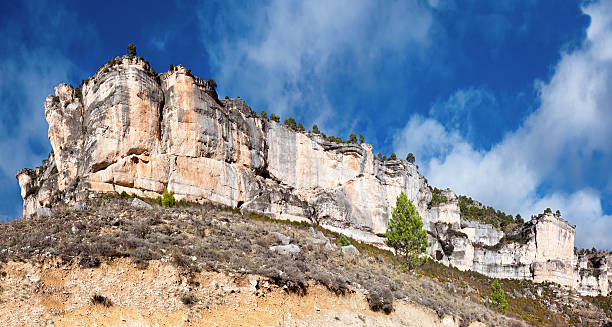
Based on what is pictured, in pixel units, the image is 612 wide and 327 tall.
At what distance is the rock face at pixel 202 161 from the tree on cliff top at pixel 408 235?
78.9ft

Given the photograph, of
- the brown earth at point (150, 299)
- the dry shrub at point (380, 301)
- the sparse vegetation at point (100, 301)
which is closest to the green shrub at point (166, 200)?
the brown earth at point (150, 299)

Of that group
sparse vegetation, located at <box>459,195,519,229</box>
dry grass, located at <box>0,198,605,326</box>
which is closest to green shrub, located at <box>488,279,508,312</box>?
dry grass, located at <box>0,198,605,326</box>

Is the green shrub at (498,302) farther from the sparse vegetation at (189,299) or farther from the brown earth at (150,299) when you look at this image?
the sparse vegetation at (189,299)

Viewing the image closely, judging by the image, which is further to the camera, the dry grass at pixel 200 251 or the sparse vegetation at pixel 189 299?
the dry grass at pixel 200 251

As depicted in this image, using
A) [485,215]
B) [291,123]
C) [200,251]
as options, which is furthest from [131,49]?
[485,215]

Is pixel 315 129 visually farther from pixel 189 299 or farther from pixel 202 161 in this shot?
pixel 189 299

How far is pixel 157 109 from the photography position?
183 feet

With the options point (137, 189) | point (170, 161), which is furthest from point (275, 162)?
point (137, 189)

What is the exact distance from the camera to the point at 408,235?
133 ft

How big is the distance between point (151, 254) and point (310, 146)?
199 feet

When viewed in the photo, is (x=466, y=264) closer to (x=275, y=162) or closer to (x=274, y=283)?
(x=275, y=162)

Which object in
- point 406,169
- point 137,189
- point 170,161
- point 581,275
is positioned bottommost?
point 581,275

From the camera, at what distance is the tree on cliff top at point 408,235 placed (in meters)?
40.5

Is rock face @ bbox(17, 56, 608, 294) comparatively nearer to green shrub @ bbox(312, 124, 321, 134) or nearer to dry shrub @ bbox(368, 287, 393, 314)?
green shrub @ bbox(312, 124, 321, 134)
